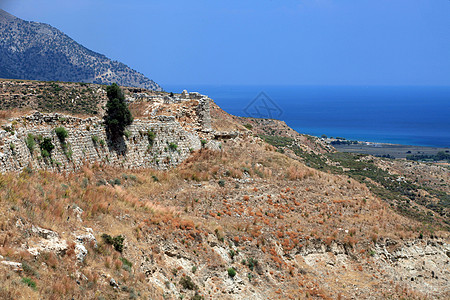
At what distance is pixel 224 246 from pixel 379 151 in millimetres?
95534

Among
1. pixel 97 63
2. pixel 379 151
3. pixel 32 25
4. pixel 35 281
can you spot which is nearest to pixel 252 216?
pixel 35 281

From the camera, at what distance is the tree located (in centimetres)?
1916

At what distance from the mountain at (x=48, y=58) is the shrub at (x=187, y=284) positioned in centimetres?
9630

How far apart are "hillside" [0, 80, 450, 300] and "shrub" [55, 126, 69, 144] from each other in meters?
0.19

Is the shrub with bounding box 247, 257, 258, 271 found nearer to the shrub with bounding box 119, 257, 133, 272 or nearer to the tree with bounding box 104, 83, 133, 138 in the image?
the shrub with bounding box 119, 257, 133, 272

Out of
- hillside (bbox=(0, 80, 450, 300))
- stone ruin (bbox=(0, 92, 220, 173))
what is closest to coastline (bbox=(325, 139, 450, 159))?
hillside (bbox=(0, 80, 450, 300))

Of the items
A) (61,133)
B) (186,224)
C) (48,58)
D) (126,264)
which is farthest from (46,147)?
(48,58)

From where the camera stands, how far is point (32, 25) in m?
130

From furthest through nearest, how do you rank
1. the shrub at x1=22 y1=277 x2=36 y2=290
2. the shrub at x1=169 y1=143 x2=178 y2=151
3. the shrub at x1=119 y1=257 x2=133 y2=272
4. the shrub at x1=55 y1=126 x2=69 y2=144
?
the shrub at x1=169 y1=143 x2=178 y2=151, the shrub at x1=55 y1=126 x2=69 y2=144, the shrub at x1=119 y1=257 x2=133 y2=272, the shrub at x1=22 y1=277 x2=36 y2=290

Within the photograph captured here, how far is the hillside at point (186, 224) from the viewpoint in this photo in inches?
390

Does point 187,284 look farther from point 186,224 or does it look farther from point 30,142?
point 30,142

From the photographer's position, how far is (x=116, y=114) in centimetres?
1923

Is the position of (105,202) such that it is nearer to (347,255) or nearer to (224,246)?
(224,246)

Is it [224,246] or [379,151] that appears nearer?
[224,246]
